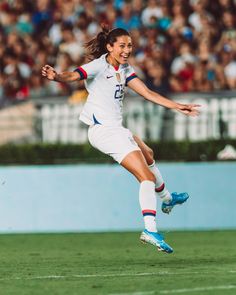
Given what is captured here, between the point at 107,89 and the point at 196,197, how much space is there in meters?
5.53

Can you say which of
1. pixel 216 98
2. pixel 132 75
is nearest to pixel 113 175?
pixel 216 98

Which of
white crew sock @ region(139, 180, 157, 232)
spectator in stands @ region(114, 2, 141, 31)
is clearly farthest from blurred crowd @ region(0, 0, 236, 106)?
white crew sock @ region(139, 180, 157, 232)

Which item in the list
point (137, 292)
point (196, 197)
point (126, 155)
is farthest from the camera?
point (196, 197)

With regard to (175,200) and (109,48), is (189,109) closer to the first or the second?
(109,48)

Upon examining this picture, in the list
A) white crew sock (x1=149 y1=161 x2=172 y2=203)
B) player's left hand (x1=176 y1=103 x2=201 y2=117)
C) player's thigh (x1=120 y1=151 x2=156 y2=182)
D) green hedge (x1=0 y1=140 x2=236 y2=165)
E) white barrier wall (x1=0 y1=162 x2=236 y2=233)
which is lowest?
white barrier wall (x1=0 y1=162 x2=236 y2=233)

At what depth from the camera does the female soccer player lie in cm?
971

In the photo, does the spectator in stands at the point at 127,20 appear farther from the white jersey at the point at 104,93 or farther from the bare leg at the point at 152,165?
the white jersey at the point at 104,93

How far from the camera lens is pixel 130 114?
1623 cm

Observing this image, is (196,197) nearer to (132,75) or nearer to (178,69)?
(178,69)

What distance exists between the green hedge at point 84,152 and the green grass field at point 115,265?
1967mm

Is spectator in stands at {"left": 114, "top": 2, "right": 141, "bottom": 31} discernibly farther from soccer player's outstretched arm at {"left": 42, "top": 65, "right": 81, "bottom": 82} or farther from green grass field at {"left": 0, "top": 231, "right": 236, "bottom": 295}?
soccer player's outstretched arm at {"left": 42, "top": 65, "right": 81, "bottom": 82}

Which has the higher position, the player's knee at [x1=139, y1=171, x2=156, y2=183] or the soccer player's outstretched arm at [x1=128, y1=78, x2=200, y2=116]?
the soccer player's outstretched arm at [x1=128, y1=78, x2=200, y2=116]

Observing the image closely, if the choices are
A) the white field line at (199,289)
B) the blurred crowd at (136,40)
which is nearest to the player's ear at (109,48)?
the white field line at (199,289)

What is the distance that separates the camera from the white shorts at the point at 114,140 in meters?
9.81
